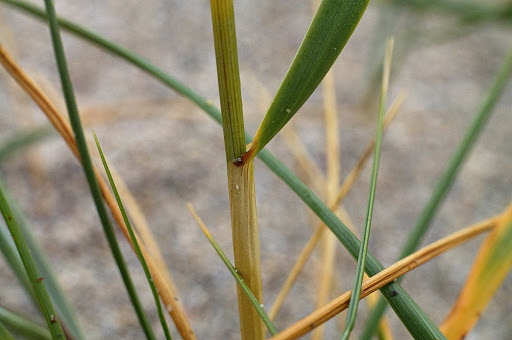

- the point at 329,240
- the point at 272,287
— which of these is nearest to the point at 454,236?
the point at 329,240

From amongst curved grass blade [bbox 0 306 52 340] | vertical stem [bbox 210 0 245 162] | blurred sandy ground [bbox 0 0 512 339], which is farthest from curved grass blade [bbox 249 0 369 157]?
blurred sandy ground [bbox 0 0 512 339]

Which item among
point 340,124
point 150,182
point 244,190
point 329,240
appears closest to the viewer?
point 244,190

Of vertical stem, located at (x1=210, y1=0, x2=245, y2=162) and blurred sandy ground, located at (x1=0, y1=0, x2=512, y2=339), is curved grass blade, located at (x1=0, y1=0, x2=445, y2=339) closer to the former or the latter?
vertical stem, located at (x1=210, y1=0, x2=245, y2=162)

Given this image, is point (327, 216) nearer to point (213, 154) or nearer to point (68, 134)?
point (68, 134)

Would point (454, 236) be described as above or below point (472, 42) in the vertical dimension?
below

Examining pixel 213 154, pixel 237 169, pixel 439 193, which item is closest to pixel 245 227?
pixel 237 169

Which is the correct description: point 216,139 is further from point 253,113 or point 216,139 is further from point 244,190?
point 244,190
